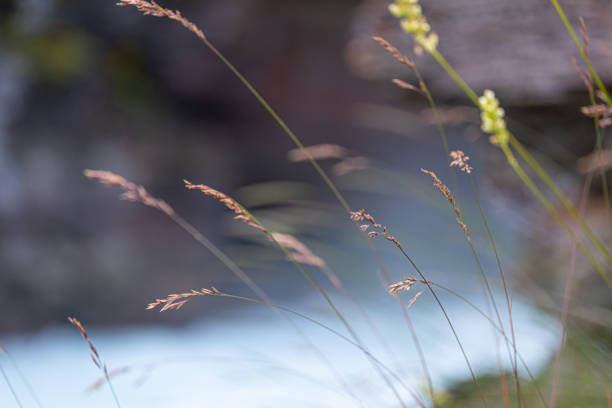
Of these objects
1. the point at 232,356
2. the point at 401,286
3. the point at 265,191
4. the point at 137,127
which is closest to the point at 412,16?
the point at 401,286

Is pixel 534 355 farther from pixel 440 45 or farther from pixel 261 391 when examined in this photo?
pixel 440 45

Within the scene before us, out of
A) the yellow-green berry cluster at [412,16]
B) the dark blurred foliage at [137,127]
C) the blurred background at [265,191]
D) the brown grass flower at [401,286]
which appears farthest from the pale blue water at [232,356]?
the yellow-green berry cluster at [412,16]

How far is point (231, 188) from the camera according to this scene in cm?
470

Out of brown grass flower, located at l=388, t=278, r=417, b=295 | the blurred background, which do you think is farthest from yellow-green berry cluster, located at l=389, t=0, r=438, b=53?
the blurred background

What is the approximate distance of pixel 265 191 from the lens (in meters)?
2.95

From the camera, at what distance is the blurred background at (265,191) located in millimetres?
1151

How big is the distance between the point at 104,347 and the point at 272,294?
1.26 m

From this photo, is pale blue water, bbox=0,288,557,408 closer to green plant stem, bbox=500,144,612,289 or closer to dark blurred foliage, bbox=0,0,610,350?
dark blurred foliage, bbox=0,0,610,350

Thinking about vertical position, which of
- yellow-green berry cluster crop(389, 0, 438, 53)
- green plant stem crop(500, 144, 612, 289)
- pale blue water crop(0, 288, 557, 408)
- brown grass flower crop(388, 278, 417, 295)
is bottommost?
pale blue water crop(0, 288, 557, 408)

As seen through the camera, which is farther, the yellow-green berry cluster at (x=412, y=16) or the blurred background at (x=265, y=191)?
the blurred background at (x=265, y=191)

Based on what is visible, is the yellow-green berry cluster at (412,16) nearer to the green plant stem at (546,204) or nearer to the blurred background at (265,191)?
the green plant stem at (546,204)

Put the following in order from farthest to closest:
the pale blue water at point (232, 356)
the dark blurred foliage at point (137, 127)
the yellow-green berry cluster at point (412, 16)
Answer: the dark blurred foliage at point (137, 127)
the pale blue water at point (232, 356)
the yellow-green berry cluster at point (412, 16)

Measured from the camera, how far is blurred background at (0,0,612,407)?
115cm

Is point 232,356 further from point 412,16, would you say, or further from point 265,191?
point 265,191
